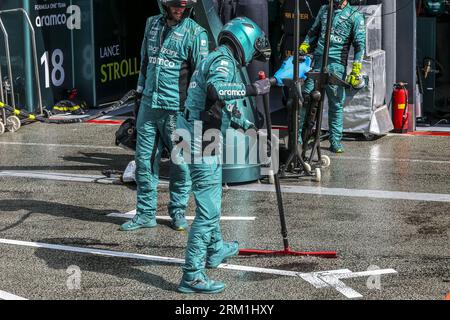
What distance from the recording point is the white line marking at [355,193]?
11.0m

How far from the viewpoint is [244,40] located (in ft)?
26.2

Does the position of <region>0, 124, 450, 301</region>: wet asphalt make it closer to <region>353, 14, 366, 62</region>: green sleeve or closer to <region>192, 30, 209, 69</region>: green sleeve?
<region>353, 14, 366, 62</region>: green sleeve

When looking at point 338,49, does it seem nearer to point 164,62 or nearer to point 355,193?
point 355,193

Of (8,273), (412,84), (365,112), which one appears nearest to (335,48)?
(365,112)

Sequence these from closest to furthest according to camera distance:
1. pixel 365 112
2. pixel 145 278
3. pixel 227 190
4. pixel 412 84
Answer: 1. pixel 145 278
2. pixel 227 190
3. pixel 365 112
4. pixel 412 84

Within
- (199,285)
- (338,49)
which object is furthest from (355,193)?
(199,285)

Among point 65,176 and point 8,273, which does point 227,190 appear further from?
point 8,273

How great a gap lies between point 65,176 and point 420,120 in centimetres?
640

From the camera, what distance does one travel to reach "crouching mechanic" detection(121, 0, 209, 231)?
9.48 m

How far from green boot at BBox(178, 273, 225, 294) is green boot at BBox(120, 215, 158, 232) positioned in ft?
6.88

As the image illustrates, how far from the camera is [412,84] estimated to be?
1523 cm

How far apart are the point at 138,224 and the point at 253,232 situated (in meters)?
1.18

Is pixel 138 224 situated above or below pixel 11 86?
below
